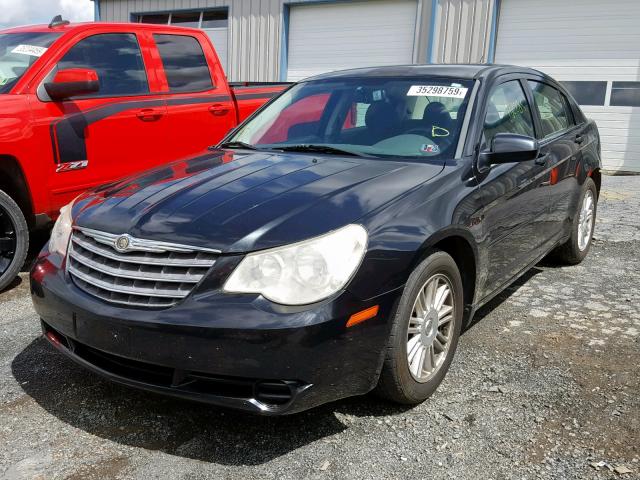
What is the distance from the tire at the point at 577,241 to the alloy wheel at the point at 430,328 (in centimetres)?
234

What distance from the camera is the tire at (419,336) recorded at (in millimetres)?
2611

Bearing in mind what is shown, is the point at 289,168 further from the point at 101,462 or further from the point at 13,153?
the point at 13,153

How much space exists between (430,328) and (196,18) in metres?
15.0

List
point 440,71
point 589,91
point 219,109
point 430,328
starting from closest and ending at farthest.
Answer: point 430,328 < point 440,71 < point 219,109 < point 589,91

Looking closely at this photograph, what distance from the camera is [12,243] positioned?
443 cm

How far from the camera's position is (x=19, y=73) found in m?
4.72

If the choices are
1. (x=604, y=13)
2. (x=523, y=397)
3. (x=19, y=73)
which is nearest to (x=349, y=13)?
(x=604, y=13)

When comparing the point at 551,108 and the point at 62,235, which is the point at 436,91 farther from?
the point at 62,235

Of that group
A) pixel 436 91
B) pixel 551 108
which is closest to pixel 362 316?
pixel 436 91

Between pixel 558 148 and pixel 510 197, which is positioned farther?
pixel 558 148

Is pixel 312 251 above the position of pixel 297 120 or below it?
below

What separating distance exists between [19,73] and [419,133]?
3.14m

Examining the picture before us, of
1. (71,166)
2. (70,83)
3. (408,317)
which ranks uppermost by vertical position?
(70,83)

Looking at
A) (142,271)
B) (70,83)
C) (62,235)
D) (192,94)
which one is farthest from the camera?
(192,94)
